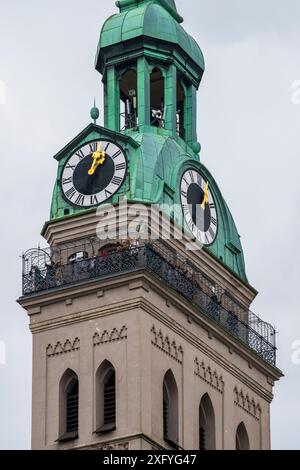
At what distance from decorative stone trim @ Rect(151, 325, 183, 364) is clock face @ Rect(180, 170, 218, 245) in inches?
165

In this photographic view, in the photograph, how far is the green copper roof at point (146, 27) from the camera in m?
109

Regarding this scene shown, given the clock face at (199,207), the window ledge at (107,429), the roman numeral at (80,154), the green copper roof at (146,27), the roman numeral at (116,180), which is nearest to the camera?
the window ledge at (107,429)

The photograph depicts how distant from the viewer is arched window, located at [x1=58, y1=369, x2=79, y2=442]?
102 metres

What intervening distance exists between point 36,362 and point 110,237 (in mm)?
4007

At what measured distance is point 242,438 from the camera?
4181 inches

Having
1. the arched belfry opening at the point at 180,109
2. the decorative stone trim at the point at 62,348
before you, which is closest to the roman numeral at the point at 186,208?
the arched belfry opening at the point at 180,109

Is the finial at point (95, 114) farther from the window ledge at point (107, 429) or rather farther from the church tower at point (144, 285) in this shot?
the window ledge at point (107, 429)

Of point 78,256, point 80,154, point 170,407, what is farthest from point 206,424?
point 80,154

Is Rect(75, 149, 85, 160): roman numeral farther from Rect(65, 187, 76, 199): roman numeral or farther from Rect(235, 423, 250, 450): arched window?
Rect(235, 423, 250, 450): arched window

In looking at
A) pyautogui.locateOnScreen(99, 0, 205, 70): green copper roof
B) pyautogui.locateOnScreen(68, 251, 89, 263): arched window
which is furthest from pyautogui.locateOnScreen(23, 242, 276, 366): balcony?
pyautogui.locateOnScreen(99, 0, 205, 70): green copper roof

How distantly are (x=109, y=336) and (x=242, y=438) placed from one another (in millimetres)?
6273

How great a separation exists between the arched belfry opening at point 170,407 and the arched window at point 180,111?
9.42 m

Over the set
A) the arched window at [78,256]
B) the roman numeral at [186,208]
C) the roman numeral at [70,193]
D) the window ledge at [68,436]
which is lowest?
the window ledge at [68,436]

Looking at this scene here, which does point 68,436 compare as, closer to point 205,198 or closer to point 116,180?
point 116,180
